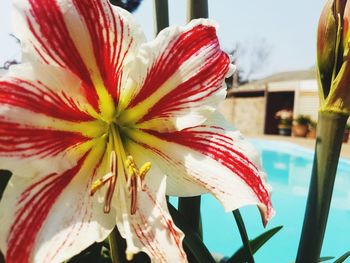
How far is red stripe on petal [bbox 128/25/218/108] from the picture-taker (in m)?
0.31

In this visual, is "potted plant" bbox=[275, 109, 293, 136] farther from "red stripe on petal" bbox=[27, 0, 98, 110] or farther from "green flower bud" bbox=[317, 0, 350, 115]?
"red stripe on petal" bbox=[27, 0, 98, 110]

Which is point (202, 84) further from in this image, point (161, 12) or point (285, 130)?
point (285, 130)

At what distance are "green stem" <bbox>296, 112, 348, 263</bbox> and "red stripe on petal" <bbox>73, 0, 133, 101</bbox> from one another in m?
0.17

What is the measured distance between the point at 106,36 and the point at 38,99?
7 cm

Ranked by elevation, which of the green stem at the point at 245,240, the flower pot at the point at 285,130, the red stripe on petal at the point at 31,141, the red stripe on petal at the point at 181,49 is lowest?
the flower pot at the point at 285,130

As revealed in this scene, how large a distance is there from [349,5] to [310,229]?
0.18m

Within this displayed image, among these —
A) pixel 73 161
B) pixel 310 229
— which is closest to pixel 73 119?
pixel 73 161

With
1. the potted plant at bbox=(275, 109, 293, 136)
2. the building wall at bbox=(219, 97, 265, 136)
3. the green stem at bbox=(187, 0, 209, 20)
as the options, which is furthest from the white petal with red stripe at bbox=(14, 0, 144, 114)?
the building wall at bbox=(219, 97, 265, 136)

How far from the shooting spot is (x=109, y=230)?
298 millimetres

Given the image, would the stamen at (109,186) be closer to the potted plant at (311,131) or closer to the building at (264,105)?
the potted plant at (311,131)

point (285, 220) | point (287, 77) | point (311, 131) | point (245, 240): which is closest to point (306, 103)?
point (311, 131)

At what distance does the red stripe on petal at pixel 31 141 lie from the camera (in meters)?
0.27


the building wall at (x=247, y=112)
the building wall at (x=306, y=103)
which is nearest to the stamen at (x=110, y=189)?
the building wall at (x=306, y=103)

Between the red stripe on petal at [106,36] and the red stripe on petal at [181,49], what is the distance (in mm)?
25
